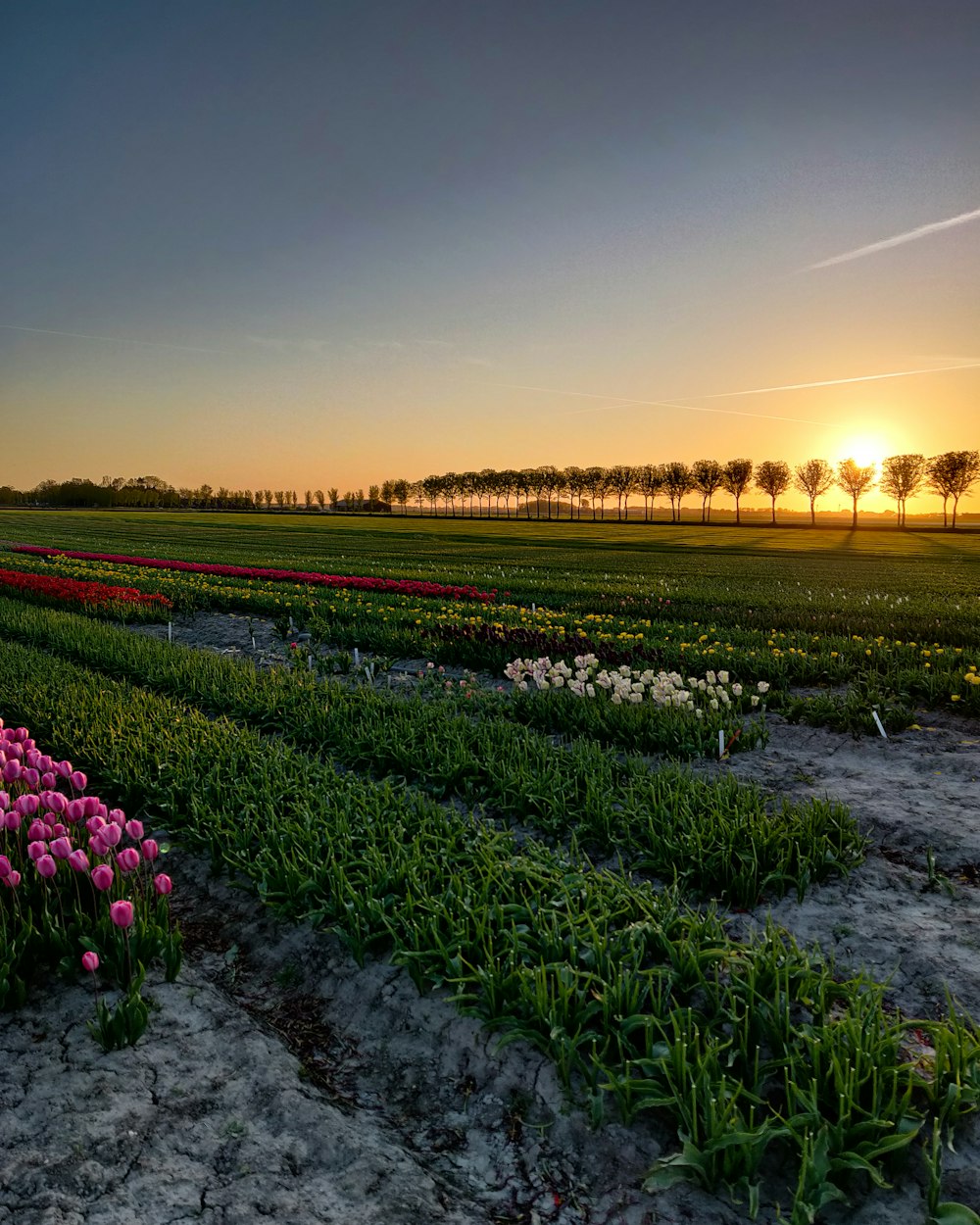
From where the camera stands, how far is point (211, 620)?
15922mm

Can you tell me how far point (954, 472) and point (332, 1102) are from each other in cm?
10008

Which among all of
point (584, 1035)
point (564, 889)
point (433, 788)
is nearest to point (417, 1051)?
point (584, 1035)

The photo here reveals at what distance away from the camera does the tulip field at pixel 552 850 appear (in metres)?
2.58

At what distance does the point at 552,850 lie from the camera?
4766 mm

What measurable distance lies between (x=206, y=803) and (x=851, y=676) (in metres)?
8.10

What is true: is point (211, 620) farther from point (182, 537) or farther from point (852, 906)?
point (182, 537)

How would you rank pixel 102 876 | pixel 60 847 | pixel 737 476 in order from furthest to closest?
pixel 737 476
pixel 60 847
pixel 102 876

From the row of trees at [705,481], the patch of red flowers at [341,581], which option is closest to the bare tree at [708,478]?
the row of trees at [705,481]

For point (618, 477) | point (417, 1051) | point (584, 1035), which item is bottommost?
point (417, 1051)

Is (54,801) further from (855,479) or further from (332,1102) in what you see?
(855,479)

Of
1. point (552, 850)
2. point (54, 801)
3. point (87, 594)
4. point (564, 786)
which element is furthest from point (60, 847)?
point (87, 594)

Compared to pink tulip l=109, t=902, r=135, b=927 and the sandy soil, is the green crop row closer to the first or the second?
the sandy soil

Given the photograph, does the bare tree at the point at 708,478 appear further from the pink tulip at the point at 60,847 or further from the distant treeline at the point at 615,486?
the pink tulip at the point at 60,847

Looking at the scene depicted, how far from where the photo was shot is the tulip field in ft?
8.48
